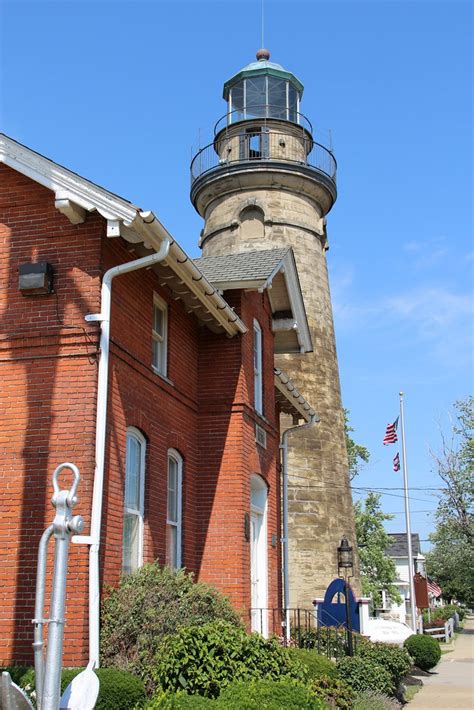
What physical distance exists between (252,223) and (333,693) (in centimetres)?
1812

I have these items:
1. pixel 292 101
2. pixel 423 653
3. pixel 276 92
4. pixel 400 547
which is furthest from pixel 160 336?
pixel 400 547

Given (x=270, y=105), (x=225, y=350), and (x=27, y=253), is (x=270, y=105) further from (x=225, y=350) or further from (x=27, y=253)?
(x=27, y=253)

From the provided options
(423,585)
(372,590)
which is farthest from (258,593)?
(423,585)

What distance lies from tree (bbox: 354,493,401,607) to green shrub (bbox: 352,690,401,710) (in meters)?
23.2

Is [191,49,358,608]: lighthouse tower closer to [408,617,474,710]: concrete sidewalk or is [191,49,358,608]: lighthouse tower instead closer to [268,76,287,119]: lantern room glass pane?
[268,76,287,119]: lantern room glass pane

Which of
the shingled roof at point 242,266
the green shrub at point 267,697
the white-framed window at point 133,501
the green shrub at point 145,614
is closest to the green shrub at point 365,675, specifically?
the green shrub at point 145,614

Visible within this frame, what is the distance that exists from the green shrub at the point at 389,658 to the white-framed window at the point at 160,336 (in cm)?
651

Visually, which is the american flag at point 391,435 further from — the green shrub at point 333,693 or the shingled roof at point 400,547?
the shingled roof at point 400,547

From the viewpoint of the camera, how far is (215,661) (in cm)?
790

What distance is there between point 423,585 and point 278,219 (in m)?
21.5

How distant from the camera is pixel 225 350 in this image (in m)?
14.0

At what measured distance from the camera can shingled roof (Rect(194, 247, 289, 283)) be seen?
13.7m

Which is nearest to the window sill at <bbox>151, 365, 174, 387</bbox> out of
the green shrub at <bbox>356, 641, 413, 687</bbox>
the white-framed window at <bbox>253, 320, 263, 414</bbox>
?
the white-framed window at <bbox>253, 320, 263, 414</bbox>

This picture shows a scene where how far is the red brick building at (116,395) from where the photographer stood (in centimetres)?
949
